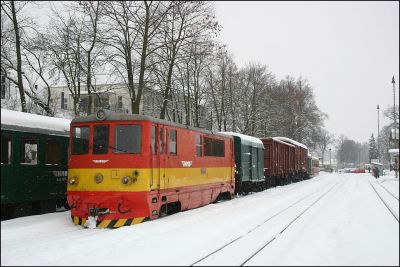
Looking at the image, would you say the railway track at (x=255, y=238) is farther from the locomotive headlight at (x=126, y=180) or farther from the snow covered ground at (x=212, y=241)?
the locomotive headlight at (x=126, y=180)

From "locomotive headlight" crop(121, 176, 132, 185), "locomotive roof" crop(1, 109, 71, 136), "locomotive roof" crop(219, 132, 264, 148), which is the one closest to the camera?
"locomotive headlight" crop(121, 176, 132, 185)

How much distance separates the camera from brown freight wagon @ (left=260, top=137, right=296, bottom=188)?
29.1 meters

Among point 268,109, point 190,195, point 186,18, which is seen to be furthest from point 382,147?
point 190,195

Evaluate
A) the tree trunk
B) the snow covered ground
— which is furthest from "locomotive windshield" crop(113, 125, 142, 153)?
the tree trunk

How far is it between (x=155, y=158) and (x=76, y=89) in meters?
15.8

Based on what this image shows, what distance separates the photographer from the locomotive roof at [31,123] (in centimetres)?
1200

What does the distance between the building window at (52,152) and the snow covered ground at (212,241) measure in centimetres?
171

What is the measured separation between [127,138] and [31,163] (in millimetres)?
3351

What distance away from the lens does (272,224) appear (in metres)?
11.7

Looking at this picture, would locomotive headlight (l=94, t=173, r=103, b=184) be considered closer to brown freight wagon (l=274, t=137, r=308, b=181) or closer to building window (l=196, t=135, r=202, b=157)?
building window (l=196, t=135, r=202, b=157)

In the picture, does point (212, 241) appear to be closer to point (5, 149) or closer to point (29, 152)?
point (5, 149)

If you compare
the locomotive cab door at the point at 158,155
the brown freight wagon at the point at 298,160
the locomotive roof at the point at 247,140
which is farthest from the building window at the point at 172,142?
the brown freight wagon at the point at 298,160

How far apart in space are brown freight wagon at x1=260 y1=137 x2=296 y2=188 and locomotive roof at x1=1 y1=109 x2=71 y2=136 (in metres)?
16.7

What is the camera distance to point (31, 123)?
13.0m
